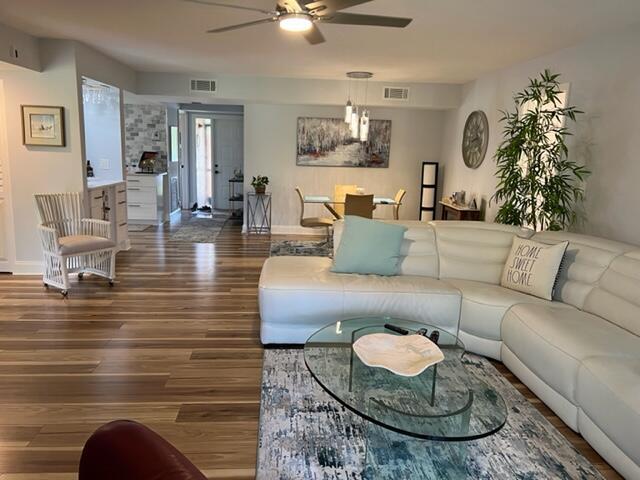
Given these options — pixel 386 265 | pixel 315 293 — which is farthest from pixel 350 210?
pixel 315 293

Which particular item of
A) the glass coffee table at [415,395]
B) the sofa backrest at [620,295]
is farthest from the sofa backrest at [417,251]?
the glass coffee table at [415,395]

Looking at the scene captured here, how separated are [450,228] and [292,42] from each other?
227cm

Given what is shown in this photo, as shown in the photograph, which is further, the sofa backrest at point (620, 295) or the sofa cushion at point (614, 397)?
the sofa backrest at point (620, 295)

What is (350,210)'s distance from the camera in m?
6.11

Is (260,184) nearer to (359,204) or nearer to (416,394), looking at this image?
(359,204)

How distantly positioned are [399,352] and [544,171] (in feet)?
8.60

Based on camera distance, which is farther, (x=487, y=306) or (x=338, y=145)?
(x=338, y=145)

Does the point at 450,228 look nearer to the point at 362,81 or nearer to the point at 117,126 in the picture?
the point at 362,81

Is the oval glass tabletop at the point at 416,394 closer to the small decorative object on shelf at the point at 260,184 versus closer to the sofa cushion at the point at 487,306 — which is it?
the sofa cushion at the point at 487,306

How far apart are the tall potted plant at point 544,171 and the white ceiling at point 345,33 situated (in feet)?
1.87

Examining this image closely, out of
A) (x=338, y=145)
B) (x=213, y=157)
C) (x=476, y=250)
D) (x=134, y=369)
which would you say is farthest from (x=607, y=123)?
(x=213, y=157)

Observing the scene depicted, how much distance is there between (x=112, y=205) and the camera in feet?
18.9

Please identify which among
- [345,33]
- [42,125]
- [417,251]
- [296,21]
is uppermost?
[345,33]

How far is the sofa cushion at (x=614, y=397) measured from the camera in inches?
75.1
